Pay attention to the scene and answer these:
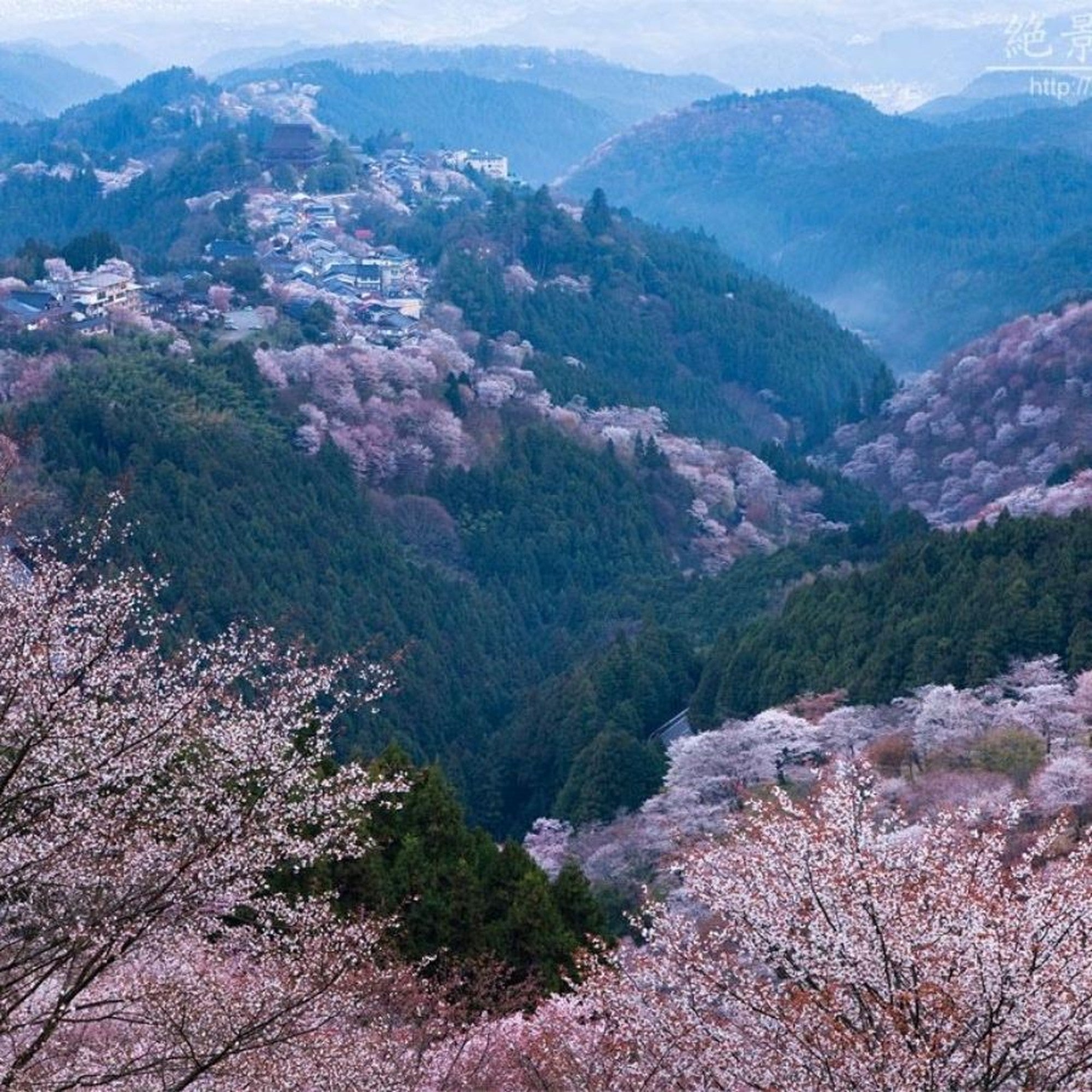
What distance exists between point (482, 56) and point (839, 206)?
90.5 metres

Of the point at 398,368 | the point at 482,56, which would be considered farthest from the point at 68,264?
the point at 482,56

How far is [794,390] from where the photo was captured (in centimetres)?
7175

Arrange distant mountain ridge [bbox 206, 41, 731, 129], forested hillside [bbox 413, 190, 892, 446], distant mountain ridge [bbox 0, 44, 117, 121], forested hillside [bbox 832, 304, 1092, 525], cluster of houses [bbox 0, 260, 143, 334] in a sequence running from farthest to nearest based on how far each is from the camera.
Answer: distant mountain ridge [bbox 206, 41, 731, 129]
distant mountain ridge [bbox 0, 44, 117, 121]
forested hillside [bbox 413, 190, 892, 446]
forested hillside [bbox 832, 304, 1092, 525]
cluster of houses [bbox 0, 260, 143, 334]

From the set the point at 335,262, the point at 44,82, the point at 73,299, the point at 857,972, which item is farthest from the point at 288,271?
the point at 44,82

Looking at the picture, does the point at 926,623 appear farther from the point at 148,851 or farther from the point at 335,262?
the point at 335,262

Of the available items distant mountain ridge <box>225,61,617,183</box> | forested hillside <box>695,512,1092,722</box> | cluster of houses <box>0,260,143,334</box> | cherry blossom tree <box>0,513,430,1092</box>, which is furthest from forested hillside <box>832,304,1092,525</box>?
distant mountain ridge <box>225,61,617,183</box>

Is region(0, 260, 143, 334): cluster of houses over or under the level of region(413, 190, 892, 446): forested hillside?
over

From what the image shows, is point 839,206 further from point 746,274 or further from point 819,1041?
point 819,1041

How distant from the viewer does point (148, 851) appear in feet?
21.8

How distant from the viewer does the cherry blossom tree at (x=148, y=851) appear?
6.34 m

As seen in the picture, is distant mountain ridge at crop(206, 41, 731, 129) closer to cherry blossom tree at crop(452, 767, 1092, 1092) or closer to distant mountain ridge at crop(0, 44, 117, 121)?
distant mountain ridge at crop(0, 44, 117, 121)

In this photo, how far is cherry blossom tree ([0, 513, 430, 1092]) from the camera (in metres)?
6.34

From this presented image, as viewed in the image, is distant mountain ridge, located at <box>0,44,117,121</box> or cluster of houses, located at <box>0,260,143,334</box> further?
distant mountain ridge, located at <box>0,44,117,121</box>

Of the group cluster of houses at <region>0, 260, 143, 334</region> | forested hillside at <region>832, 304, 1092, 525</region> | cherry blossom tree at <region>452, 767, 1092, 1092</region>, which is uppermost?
cherry blossom tree at <region>452, 767, 1092, 1092</region>
